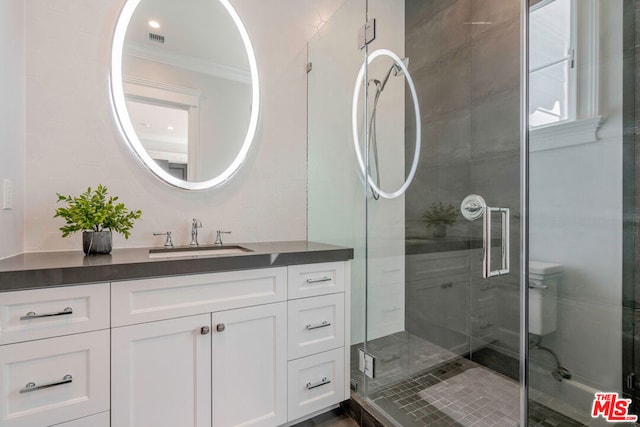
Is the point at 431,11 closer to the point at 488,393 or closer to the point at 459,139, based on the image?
the point at 459,139

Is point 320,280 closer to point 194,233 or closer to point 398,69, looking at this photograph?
point 194,233

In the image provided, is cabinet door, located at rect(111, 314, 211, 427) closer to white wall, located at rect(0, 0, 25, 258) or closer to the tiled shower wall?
white wall, located at rect(0, 0, 25, 258)

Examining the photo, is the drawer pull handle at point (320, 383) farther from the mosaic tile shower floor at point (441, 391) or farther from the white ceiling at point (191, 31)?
the white ceiling at point (191, 31)

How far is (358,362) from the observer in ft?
5.59

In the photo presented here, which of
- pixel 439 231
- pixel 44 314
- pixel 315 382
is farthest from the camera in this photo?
pixel 439 231

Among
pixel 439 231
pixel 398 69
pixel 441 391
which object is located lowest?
pixel 441 391

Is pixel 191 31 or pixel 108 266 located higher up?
pixel 191 31

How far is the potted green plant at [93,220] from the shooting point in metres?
1.26

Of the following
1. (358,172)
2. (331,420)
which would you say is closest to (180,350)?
(331,420)

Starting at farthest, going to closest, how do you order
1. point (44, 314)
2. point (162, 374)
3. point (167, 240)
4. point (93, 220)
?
point (167, 240) → point (93, 220) → point (162, 374) → point (44, 314)

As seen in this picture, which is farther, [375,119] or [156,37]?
[375,119]

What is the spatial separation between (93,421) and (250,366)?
56cm

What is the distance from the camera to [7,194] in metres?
1.21

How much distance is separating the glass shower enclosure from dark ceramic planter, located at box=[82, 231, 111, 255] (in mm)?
1150
